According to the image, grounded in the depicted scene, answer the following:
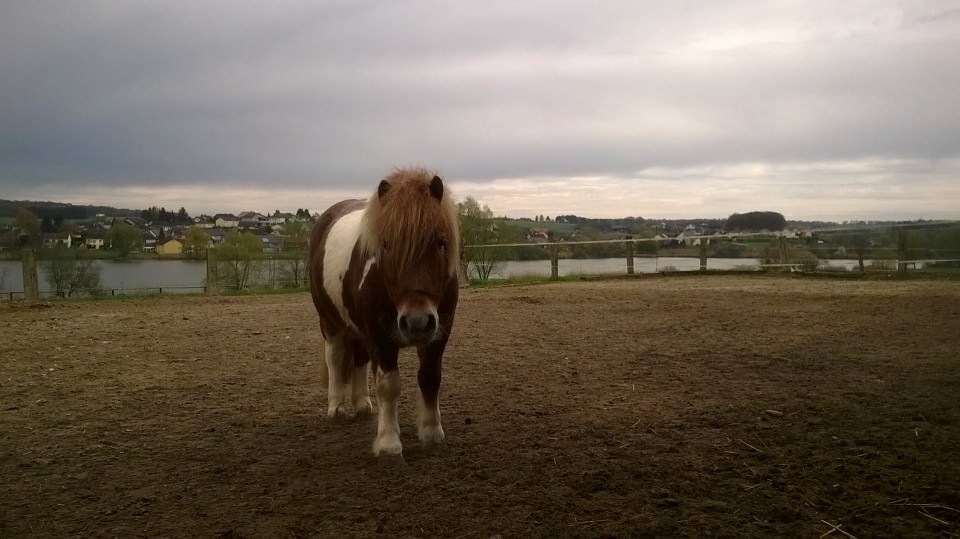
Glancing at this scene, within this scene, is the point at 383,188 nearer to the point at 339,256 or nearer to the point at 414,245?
the point at 414,245

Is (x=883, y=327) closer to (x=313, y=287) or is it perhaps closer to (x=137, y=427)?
(x=313, y=287)

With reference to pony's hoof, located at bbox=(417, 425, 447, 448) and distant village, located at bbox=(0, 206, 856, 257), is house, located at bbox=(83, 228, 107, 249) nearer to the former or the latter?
distant village, located at bbox=(0, 206, 856, 257)

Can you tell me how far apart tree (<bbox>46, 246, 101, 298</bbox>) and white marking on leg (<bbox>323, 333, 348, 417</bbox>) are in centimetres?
1369

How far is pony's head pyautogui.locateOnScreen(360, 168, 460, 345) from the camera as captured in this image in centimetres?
323

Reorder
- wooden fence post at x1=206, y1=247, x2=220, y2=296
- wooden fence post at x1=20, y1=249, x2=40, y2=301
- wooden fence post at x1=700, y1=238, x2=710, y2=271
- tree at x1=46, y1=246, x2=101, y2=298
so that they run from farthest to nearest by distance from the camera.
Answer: wooden fence post at x1=700, y1=238, x2=710, y2=271
wooden fence post at x1=206, y1=247, x2=220, y2=296
tree at x1=46, y1=246, x2=101, y2=298
wooden fence post at x1=20, y1=249, x2=40, y2=301

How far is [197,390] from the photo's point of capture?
5.56 meters

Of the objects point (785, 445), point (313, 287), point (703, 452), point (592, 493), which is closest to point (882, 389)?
point (785, 445)

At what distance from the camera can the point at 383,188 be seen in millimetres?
3713

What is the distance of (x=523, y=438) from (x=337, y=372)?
1.71m

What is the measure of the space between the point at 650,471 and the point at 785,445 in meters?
0.99

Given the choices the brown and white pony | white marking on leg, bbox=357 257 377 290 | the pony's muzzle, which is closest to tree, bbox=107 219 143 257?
the brown and white pony

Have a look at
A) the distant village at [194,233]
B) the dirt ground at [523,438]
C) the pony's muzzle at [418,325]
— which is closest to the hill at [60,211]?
the distant village at [194,233]

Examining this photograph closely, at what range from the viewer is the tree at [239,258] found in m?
17.0

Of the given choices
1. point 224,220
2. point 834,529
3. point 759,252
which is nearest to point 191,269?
point 224,220
